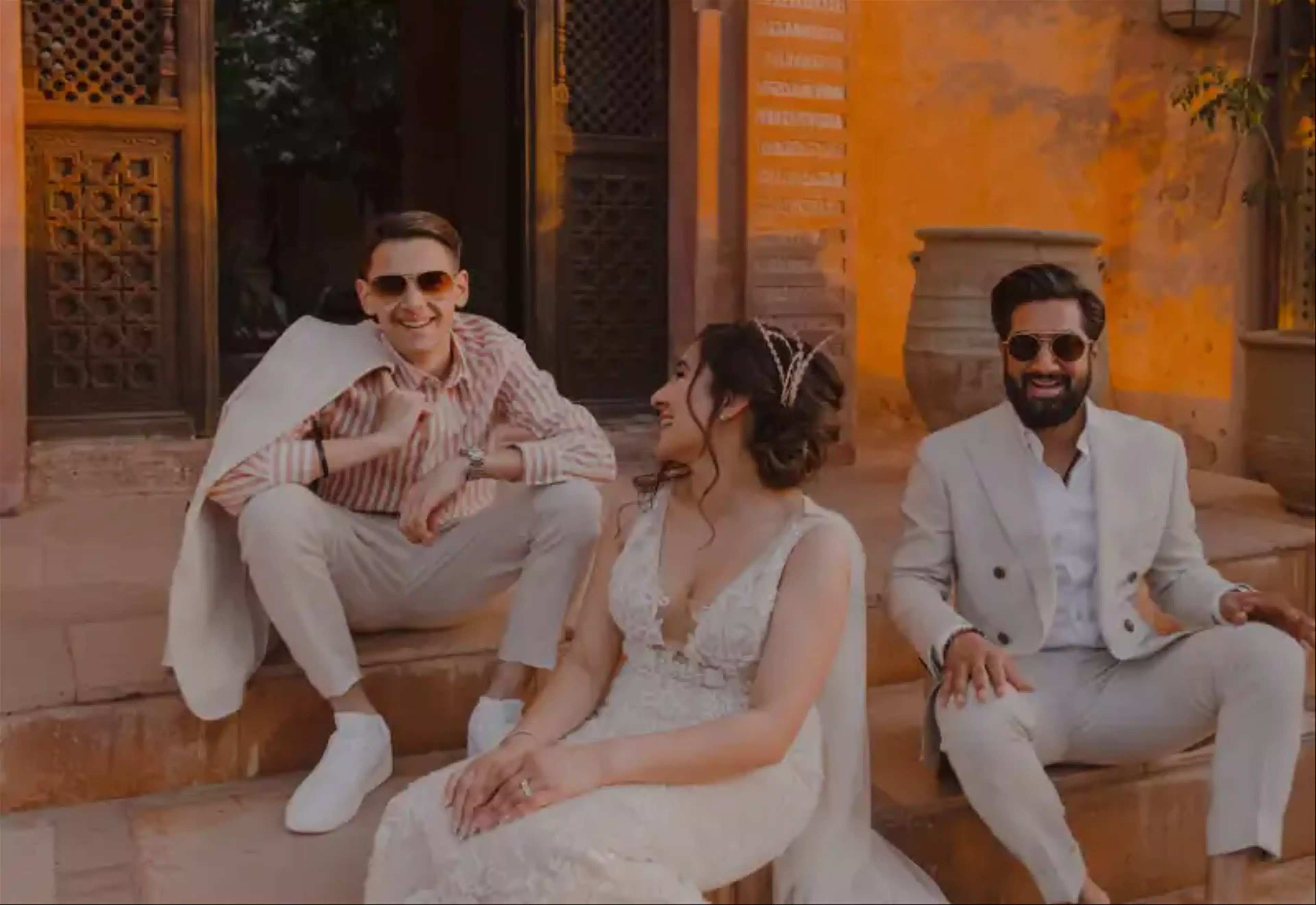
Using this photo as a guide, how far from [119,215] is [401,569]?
265 cm

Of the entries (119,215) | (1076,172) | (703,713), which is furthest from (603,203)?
(703,713)

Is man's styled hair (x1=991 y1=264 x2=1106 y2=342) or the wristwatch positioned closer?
man's styled hair (x1=991 y1=264 x2=1106 y2=342)

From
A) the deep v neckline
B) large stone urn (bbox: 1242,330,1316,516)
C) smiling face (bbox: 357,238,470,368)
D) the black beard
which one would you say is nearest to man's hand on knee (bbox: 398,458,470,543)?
smiling face (bbox: 357,238,470,368)

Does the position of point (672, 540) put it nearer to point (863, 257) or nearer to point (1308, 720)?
point (1308, 720)

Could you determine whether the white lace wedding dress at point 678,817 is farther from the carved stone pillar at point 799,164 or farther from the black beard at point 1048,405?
the carved stone pillar at point 799,164

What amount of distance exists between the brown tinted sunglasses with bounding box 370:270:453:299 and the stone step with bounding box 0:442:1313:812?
32.1 inches

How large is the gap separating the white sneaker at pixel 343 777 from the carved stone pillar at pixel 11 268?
2.28m

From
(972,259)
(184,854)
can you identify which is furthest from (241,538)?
(972,259)

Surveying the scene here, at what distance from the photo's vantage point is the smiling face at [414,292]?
3.11 metres

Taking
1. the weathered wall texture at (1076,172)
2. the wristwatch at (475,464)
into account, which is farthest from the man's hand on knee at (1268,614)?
the weathered wall texture at (1076,172)

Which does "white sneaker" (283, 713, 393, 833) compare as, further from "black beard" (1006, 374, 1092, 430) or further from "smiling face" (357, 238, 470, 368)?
"black beard" (1006, 374, 1092, 430)

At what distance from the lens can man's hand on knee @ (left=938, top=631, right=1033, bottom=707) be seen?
8.93 feet

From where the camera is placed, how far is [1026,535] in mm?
2992

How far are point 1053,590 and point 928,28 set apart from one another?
404 centimetres
